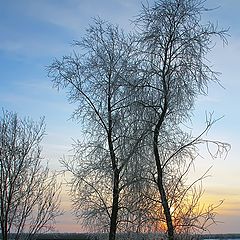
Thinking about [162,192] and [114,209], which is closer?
[162,192]

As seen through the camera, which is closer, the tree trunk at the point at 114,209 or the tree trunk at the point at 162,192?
the tree trunk at the point at 162,192

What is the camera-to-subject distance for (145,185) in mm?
14203

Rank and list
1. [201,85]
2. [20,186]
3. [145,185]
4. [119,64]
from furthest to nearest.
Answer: [20,186], [119,64], [145,185], [201,85]

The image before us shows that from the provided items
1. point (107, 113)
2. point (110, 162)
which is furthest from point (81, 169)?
point (107, 113)

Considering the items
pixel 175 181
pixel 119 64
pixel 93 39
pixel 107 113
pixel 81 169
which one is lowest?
pixel 175 181

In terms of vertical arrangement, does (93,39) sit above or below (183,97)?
above

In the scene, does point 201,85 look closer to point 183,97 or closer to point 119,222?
point 183,97

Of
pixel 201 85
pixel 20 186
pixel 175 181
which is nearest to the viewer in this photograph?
pixel 201 85

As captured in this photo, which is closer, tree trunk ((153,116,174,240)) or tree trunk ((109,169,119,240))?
tree trunk ((153,116,174,240))

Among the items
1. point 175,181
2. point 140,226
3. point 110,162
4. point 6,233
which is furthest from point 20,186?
point 175,181

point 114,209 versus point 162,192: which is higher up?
point 114,209

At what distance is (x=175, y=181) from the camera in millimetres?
13336

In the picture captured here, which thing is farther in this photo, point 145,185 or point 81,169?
point 81,169

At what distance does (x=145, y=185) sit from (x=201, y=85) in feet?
12.4
